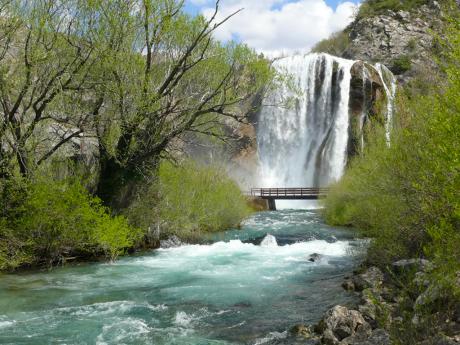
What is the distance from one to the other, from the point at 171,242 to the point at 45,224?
5.22m

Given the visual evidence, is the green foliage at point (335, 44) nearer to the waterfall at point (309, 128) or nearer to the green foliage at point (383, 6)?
the green foliage at point (383, 6)

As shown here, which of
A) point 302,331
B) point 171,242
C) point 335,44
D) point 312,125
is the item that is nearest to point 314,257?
point 171,242

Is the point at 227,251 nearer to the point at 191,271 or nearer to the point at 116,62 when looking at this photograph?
the point at 191,271

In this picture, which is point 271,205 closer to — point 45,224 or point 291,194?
point 291,194

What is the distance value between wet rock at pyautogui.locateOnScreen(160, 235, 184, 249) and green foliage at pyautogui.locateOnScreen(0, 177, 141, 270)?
313cm

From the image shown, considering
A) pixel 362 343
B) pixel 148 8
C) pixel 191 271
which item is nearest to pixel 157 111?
pixel 148 8

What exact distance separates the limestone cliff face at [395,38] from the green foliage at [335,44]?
1.95m

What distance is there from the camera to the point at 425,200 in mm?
8430

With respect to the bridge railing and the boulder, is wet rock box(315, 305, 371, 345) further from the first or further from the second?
the bridge railing

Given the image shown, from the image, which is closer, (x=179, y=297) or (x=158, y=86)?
(x=179, y=297)

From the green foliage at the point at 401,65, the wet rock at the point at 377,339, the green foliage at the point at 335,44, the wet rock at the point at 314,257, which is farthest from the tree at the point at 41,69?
the green foliage at the point at 335,44

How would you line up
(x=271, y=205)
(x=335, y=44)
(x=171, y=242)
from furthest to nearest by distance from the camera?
(x=335, y=44) → (x=271, y=205) → (x=171, y=242)

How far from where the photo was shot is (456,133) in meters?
5.49

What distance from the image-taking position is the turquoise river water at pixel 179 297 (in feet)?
27.9
